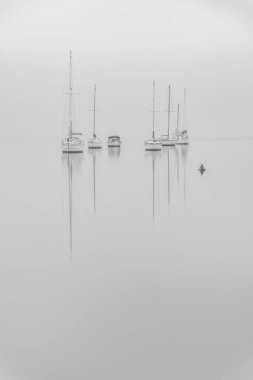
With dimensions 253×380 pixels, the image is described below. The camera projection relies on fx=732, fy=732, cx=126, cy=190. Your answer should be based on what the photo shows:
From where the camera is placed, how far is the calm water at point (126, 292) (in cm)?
306

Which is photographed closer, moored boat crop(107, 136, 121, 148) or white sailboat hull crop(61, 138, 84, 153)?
white sailboat hull crop(61, 138, 84, 153)

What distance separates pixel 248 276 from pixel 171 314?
965 millimetres

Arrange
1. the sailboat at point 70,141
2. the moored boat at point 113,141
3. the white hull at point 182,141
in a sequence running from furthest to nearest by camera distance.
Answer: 1. the white hull at point 182,141
2. the moored boat at point 113,141
3. the sailboat at point 70,141

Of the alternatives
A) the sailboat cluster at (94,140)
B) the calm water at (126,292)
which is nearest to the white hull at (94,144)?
the sailboat cluster at (94,140)

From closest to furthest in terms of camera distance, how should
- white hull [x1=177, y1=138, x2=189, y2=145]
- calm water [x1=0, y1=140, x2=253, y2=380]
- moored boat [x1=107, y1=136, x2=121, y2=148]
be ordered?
1. calm water [x1=0, y1=140, x2=253, y2=380]
2. moored boat [x1=107, y1=136, x2=121, y2=148]
3. white hull [x1=177, y1=138, x2=189, y2=145]

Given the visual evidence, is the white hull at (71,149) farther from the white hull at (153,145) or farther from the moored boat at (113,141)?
the moored boat at (113,141)

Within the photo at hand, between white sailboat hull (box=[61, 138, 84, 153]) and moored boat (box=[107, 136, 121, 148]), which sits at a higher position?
moored boat (box=[107, 136, 121, 148])

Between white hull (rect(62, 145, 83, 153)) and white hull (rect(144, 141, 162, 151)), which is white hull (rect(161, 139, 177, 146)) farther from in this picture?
white hull (rect(62, 145, 83, 153))

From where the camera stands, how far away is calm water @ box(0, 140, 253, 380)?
10.1 ft

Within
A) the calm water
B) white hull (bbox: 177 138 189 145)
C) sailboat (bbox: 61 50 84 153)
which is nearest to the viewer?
the calm water

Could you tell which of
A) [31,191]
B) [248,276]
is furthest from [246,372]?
[31,191]

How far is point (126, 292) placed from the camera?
13.1 ft

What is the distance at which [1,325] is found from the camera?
11.3ft

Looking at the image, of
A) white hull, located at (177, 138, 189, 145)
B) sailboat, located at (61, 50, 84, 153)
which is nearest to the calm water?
sailboat, located at (61, 50, 84, 153)
